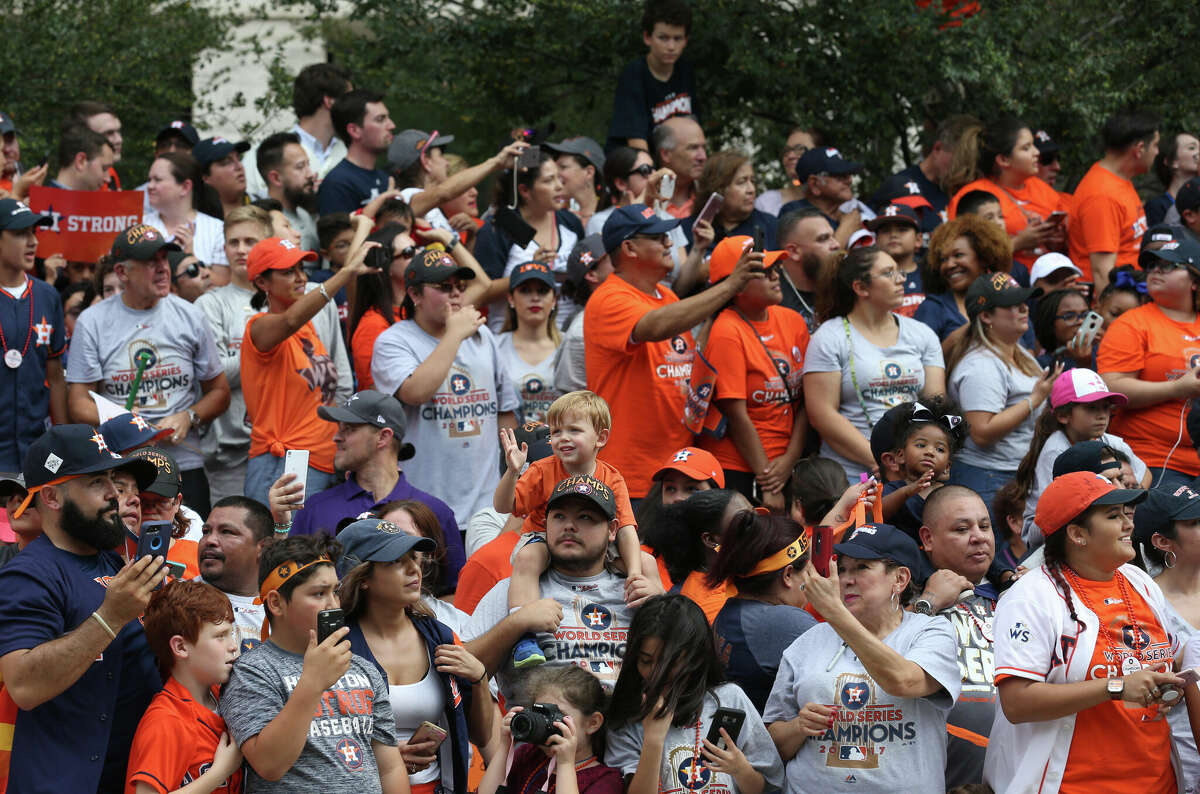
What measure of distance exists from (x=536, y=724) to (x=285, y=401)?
142 inches

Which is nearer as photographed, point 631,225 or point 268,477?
Result: point 268,477

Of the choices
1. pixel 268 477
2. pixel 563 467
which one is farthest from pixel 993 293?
pixel 268 477

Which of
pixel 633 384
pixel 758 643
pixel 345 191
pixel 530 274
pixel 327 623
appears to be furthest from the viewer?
pixel 345 191

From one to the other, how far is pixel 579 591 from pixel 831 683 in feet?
3.71

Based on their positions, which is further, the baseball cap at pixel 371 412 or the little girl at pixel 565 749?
the baseball cap at pixel 371 412

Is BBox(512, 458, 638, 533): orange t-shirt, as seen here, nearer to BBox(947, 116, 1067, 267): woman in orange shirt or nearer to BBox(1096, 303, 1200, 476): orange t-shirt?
BBox(1096, 303, 1200, 476): orange t-shirt

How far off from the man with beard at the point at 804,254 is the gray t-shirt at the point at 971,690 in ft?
10.0

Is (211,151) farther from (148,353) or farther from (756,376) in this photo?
(756,376)

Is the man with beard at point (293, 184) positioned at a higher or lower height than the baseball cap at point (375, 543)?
higher

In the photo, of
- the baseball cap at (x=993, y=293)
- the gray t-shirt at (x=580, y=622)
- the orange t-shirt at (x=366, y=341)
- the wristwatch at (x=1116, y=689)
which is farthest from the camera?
the orange t-shirt at (x=366, y=341)

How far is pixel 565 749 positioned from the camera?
516 centimetres

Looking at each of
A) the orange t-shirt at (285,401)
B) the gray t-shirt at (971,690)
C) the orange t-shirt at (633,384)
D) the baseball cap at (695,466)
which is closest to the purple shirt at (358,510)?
the orange t-shirt at (285,401)

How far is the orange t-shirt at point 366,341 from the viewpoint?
8734 millimetres

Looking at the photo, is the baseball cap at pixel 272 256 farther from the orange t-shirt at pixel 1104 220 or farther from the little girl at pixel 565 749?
the orange t-shirt at pixel 1104 220
